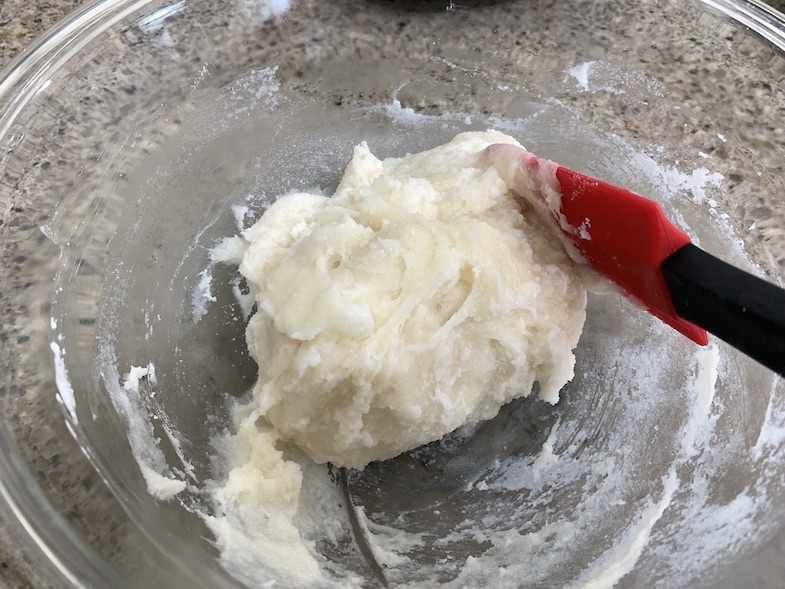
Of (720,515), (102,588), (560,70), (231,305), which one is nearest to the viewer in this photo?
(102,588)

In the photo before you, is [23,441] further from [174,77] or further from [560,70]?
[560,70]

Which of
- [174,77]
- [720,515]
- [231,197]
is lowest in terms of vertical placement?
[720,515]

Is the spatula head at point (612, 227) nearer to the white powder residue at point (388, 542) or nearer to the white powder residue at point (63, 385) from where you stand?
the white powder residue at point (388, 542)

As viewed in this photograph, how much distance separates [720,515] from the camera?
110cm

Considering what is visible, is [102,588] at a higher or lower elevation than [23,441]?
lower

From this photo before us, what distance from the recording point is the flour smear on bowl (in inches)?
41.9

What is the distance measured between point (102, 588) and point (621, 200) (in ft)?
3.29

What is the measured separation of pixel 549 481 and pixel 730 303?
0.63 meters

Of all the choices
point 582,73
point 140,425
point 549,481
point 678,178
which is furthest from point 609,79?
point 140,425

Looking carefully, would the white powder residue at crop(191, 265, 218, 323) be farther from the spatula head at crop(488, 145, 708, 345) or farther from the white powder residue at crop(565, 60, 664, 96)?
the white powder residue at crop(565, 60, 664, 96)

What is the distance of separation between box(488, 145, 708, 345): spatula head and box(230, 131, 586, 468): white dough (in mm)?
59

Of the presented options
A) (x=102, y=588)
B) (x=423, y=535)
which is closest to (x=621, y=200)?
(x=423, y=535)

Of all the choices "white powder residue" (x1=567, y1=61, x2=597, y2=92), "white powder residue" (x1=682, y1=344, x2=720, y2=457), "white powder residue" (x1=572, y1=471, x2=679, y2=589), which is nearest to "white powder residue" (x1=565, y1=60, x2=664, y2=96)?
"white powder residue" (x1=567, y1=61, x2=597, y2=92)

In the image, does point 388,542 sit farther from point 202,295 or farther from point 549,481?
point 202,295
